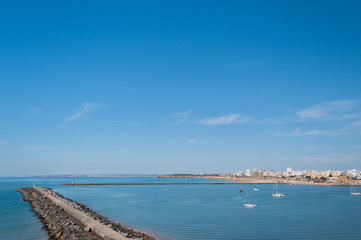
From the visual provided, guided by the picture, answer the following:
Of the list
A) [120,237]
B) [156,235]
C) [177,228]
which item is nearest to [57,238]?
[120,237]

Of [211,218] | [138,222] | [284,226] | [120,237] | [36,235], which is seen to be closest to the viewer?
[120,237]

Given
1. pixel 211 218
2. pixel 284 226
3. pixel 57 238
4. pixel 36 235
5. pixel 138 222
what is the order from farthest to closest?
pixel 211 218
pixel 138 222
pixel 284 226
pixel 36 235
pixel 57 238

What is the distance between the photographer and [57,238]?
1997 cm

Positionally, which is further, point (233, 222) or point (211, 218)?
point (211, 218)

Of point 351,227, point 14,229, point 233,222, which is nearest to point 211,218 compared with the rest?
point 233,222

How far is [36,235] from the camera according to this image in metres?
21.9

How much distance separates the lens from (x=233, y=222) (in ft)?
94.7

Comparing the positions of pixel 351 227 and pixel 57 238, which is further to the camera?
pixel 351 227

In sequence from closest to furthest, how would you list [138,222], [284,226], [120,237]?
[120,237], [284,226], [138,222]

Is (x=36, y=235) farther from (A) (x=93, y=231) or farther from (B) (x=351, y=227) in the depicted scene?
(B) (x=351, y=227)

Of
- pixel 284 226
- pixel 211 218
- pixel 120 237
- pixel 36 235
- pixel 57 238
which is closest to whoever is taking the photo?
pixel 120 237

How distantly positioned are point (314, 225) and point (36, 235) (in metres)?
23.3

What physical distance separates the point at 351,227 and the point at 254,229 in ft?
30.3

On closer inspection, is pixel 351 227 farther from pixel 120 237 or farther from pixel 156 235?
pixel 120 237
